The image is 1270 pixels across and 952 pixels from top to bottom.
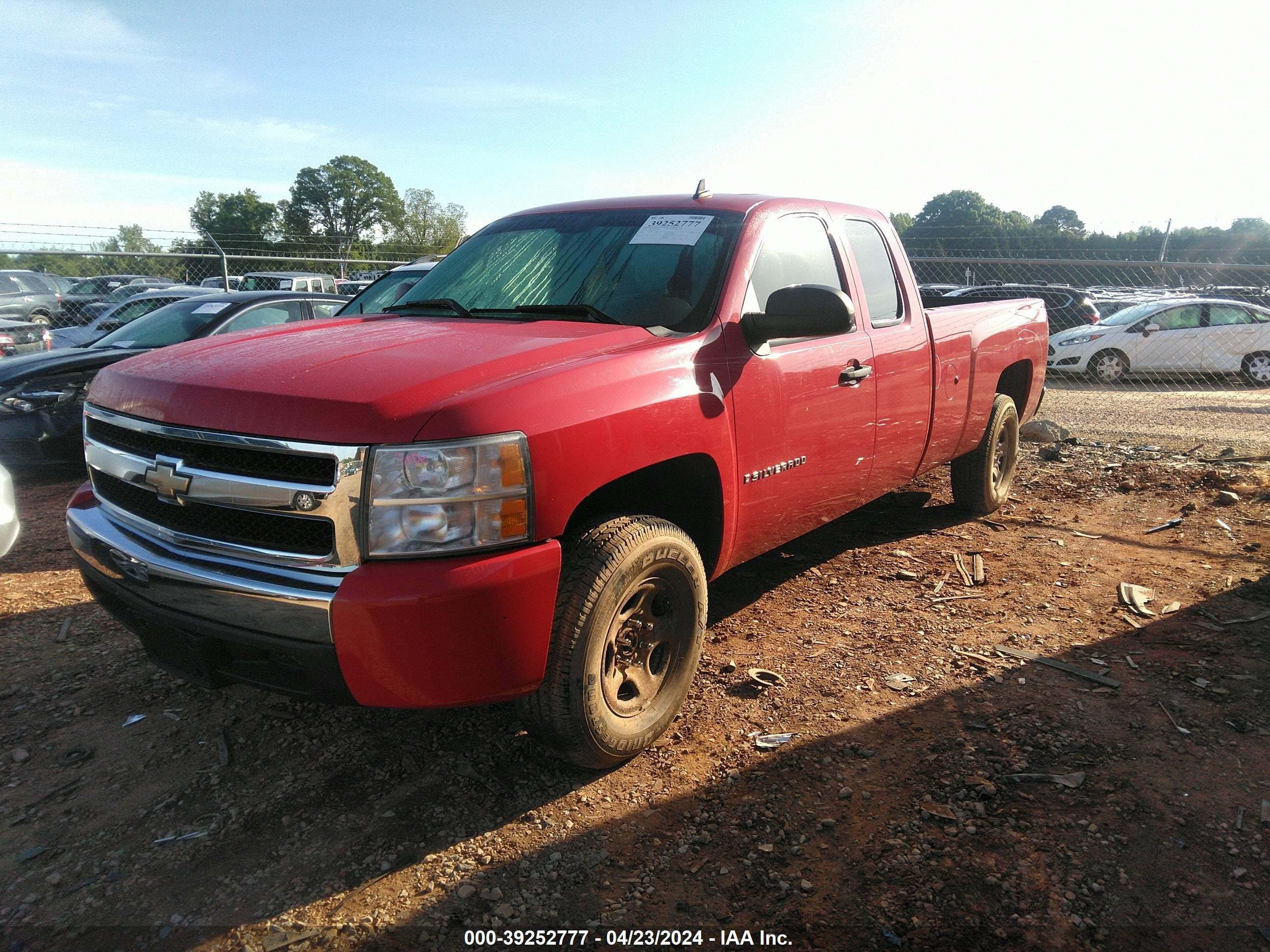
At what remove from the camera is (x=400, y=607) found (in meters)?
2.16

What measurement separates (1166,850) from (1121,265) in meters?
11.2

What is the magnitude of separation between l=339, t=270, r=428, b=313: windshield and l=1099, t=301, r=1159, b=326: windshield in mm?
11523

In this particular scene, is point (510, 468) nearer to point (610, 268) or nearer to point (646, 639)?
point (646, 639)

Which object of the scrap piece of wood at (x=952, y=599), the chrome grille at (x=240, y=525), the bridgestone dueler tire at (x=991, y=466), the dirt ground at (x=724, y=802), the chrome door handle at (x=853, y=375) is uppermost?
the chrome door handle at (x=853, y=375)

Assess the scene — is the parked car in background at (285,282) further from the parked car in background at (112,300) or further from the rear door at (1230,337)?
the rear door at (1230,337)

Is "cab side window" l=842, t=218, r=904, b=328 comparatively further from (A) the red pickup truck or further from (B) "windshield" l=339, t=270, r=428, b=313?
(B) "windshield" l=339, t=270, r=428, b=313

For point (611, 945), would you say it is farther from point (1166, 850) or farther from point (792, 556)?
point (792, 556)

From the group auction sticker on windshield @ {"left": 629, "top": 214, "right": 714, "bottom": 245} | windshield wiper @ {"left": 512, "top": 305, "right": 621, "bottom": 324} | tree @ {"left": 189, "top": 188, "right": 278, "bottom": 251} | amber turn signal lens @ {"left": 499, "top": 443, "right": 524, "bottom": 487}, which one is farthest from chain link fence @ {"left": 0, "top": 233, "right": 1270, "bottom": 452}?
tree @ {"left": 189, "top": 188, "right": 278, "bottom": 251}

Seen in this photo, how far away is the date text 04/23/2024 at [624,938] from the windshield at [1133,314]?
14465 mm

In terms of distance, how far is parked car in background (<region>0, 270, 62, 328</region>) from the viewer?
19016 mm

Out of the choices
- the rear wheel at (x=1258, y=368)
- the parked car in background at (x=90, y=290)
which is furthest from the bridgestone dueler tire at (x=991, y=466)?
the parked car in background at (x=90, y=290)

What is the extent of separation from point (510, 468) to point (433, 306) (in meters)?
1.53

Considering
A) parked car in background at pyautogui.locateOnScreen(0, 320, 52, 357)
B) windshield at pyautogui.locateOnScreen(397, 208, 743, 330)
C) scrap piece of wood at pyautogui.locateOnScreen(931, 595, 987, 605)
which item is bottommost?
scrap piece of wood at pyautogui.locateOnScreen(931, 595, 987, 605)

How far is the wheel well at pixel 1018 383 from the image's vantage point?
595 cm
